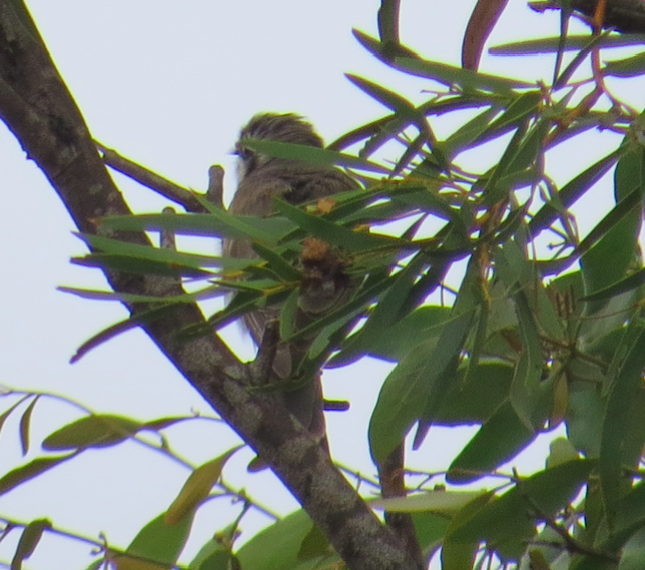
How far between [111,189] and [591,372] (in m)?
0.57

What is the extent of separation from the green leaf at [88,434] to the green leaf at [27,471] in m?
0.02

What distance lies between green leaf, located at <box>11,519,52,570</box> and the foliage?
0.47 metres

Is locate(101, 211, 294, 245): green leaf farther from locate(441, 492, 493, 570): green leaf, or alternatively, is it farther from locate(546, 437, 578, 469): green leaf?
locate(546, 437, 578, 469): green leaf

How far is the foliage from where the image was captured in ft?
2.93

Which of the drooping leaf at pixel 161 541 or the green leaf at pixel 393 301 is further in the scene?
the drooping leaf at pixel 161 541

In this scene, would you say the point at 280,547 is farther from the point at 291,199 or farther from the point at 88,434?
the point at 291,199

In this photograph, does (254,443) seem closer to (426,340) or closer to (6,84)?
(426,340)

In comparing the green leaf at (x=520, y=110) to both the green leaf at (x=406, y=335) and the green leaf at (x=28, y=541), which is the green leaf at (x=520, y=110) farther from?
the green leaf at (x=28, y=541)

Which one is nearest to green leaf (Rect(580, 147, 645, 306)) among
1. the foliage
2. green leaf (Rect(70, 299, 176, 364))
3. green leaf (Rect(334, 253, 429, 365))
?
the foliage

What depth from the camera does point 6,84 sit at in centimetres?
120

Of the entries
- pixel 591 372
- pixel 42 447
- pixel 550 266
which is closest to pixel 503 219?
pixel 550 266

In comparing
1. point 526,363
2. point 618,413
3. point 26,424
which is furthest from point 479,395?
point 26,424

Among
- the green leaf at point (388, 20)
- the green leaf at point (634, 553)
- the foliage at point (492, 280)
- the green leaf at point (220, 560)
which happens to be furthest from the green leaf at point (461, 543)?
the green leaf at point (388, 20)

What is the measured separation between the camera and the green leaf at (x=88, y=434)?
1.42 metres
